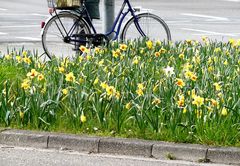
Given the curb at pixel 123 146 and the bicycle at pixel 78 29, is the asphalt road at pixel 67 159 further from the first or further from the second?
the bicycle at pixel 78 29

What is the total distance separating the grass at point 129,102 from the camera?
25.3 feet

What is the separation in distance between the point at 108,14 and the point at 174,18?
931cm

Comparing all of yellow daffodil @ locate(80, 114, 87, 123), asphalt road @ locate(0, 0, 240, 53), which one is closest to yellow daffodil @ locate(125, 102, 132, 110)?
yellow daffodil @ locate(80, 114, 87, 123)

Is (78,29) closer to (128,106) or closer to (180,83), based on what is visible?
(180,83)

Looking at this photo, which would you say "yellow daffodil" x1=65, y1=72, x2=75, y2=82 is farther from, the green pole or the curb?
the green pole

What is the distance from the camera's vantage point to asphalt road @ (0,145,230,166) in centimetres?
725

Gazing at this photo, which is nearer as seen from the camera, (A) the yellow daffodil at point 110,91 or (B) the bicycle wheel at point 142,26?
(A) the yellow daffodil at point 110,91

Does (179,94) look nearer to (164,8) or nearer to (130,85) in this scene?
(130,85)

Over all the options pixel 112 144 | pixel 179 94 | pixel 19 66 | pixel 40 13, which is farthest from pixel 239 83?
pixel 40 13

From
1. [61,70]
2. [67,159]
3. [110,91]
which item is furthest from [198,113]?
[61,70]

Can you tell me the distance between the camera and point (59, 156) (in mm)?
7477

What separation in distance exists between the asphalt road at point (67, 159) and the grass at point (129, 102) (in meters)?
0.37

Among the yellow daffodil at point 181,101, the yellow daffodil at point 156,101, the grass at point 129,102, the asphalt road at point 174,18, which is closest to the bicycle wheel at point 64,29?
the asphalt road at point 174,18

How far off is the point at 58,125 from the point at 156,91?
100 centimetres
